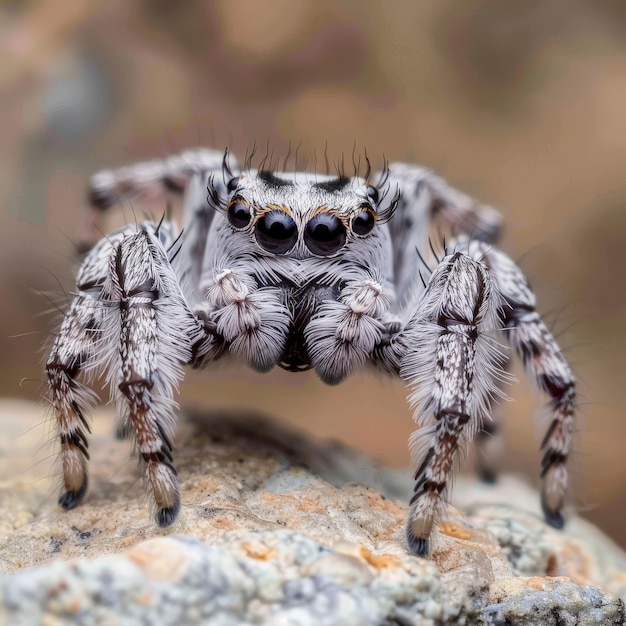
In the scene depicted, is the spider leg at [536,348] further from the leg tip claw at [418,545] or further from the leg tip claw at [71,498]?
the leg tip claw at [71,498]

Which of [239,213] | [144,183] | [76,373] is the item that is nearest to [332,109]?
[144,183]

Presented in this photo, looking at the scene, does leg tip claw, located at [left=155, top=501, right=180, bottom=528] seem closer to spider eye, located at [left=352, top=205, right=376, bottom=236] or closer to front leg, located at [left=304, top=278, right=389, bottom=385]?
front leg, located at [left=304, top=278, right=389, bottom=385]

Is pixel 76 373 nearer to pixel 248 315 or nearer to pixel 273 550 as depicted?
pixel 248 315

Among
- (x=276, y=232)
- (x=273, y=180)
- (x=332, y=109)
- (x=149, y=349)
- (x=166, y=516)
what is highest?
(x=332, y=109)

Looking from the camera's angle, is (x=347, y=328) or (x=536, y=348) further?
(x=536, y=348)

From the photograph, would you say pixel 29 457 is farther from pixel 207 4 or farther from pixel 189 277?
pixel 207 4

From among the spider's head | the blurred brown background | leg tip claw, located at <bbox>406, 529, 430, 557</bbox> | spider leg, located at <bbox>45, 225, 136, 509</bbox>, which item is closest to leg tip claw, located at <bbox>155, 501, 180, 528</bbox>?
spider leg, located at <bbox>45, 225, 136, 509</bbox>

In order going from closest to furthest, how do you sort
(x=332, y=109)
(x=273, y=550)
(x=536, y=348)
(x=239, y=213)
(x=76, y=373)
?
(x=273, y=550)
(x=76, y=373)
(x=239, y=213)
(x=536, y=348)
(x=332, y=109)

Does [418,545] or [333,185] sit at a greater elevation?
[333,185]
